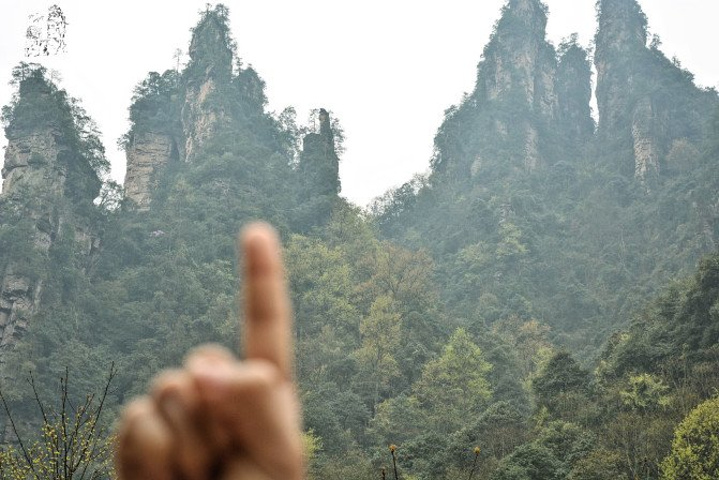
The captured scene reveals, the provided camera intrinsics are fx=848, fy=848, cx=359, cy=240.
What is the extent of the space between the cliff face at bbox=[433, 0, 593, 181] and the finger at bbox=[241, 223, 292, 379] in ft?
197

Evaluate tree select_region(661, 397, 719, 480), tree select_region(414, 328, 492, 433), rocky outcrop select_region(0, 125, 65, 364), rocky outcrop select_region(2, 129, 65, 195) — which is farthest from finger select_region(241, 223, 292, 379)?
rocky outcrop select_region(2, 129, 65, 195)

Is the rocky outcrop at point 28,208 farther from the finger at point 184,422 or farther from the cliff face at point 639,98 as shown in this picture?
the cliff face at point 639,98

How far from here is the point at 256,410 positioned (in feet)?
2.60

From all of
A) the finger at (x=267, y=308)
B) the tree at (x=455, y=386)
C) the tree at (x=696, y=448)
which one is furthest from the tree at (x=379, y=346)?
the finger at (x=267, y=308)

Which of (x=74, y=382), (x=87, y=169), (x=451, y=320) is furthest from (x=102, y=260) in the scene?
(x=451, y=320)

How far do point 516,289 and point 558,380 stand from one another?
23538 millimetres

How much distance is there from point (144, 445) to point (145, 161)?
177 ft

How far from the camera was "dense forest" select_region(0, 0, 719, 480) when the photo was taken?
21.3 m

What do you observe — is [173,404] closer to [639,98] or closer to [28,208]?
[28,208]

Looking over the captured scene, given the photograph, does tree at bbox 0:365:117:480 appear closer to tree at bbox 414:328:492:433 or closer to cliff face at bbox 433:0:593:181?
tree at bbox 414:328:492:433

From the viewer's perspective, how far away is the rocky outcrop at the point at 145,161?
2018 inches

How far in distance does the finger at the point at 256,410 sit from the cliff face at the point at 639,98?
185 feet

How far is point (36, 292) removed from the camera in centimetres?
3628

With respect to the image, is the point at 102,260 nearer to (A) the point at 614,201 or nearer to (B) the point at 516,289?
(B) the point at 516,289
